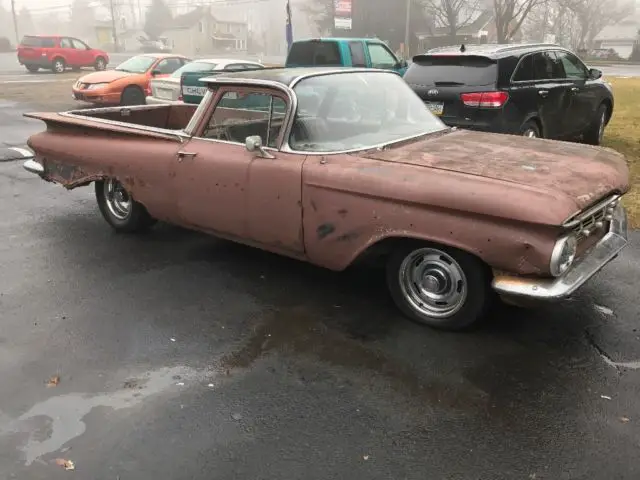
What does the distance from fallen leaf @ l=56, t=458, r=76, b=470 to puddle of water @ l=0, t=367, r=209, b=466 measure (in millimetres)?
104

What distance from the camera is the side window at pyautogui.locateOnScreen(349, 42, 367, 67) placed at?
12742 mm

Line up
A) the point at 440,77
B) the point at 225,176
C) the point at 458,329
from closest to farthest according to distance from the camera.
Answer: the point at 458,329 < the point at 225,176 < the point at 440,77

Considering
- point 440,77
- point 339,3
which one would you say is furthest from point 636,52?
point 440,77

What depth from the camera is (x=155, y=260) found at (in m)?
5.16

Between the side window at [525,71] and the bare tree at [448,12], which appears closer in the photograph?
the side window at [525,71]

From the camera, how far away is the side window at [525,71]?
7.71 meters

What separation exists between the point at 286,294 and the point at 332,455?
1.82 metres

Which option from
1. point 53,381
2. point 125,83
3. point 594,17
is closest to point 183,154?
point 53,381

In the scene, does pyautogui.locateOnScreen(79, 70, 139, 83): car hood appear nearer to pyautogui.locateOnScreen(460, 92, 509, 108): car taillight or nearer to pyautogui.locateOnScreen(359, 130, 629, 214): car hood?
pyautogui.locateOnScreen(460, 92, 509, 108): car taillight

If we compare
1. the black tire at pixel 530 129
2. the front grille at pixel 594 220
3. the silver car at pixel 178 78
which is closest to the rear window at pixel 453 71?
the black tire at pixel 530 129

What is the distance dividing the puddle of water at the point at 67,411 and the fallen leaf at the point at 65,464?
0.34 feet

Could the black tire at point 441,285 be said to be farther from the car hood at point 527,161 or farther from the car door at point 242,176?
the car door at point 242,176

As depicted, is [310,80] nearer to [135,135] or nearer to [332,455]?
[135,135]

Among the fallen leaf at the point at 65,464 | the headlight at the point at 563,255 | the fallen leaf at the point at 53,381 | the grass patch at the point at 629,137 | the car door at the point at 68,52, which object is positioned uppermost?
the car door at the point at 68,52
